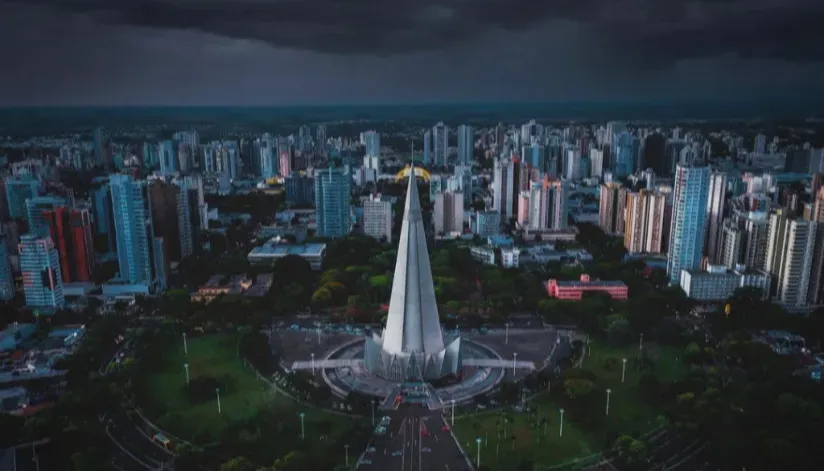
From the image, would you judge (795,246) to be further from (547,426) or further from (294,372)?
(294,372)

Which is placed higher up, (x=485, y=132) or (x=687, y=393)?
(x=485, y=132)

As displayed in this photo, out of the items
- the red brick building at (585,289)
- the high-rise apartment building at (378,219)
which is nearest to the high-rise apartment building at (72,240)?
the high-rise apartment building at (378,219)

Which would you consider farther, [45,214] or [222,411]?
[45,214]

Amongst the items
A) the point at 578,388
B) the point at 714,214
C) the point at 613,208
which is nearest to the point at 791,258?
the point at 714,214

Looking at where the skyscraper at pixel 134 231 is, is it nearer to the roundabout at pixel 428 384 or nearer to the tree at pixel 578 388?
the roundabout at pixel 428 384

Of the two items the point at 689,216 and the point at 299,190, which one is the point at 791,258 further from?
the point at 299,190

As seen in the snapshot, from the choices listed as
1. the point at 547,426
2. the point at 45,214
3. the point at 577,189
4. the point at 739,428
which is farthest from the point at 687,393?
the point at 577,189
